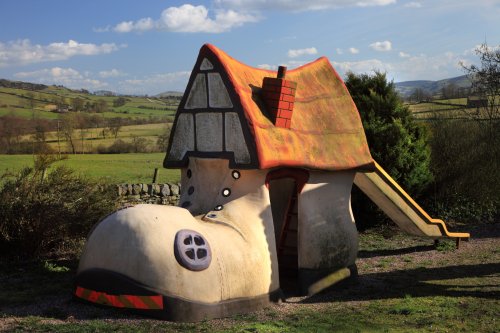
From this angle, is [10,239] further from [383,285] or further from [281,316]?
[383,285]

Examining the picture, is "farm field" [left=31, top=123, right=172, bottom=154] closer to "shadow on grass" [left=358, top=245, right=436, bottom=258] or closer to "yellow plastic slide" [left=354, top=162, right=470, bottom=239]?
"shadow on grass" [left=358, top=245, right=436, bottom=258]

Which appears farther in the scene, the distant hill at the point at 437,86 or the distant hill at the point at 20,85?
the distant hill at the point at 20,85

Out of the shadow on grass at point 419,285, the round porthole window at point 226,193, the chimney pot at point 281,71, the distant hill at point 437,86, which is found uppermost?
the distant hill at point 437,86

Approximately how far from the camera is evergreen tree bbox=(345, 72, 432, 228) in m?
15.0

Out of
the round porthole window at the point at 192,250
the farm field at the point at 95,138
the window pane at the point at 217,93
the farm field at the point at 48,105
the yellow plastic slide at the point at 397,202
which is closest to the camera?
the round porthole window at the point at 192,250

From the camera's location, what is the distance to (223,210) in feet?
26.8

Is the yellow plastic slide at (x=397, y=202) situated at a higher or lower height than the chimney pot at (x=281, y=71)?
lower

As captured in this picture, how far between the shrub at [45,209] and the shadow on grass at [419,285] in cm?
530

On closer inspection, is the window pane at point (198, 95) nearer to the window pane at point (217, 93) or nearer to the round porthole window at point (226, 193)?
the window pane at point (217, 93)

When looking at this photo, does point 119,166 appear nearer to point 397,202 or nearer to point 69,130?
point 69,130

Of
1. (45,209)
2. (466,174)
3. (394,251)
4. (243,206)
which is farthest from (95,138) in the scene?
(243,206)

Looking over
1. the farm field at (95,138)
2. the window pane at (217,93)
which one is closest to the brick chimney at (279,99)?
the window pane at (217,93)

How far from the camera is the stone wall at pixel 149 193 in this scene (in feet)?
48.3

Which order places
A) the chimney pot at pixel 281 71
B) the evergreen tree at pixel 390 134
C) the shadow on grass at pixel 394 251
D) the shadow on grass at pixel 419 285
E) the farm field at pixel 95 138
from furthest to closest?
the farm field at pixel 95 138 → the evergreen tree at pixel 390 134 → the shadow on grass at pixel 394 251 → the shadow on grass at pixel 419 285 → the chimney pot at pixel 281 71
